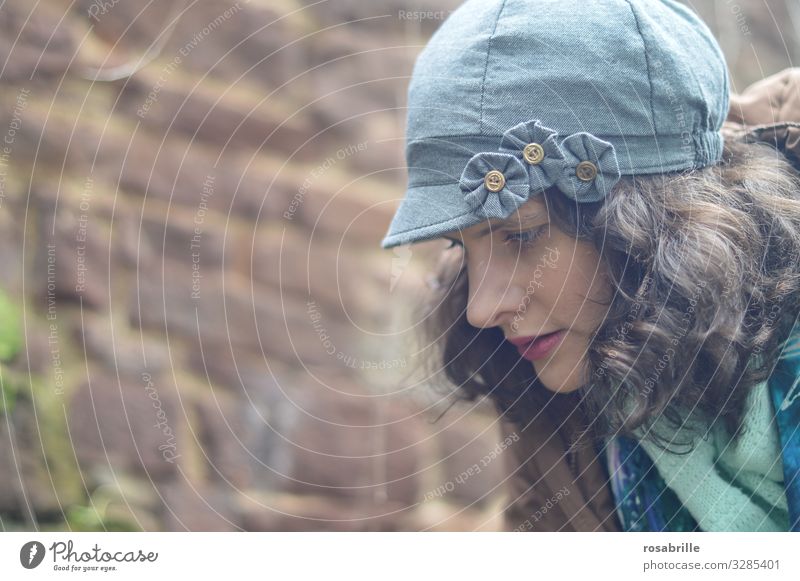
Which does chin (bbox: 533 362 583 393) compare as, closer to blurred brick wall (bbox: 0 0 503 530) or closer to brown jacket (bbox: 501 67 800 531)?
brown jacket (bbox: 501 67 800 531)

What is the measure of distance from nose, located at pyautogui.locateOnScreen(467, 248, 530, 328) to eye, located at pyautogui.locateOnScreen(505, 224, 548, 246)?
0.5 inches

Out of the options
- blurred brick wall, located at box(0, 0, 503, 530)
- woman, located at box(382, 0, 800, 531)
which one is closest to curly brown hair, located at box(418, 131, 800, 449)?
woman, located at box(382, 0, 800, 531)

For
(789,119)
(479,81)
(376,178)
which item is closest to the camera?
(479,81)

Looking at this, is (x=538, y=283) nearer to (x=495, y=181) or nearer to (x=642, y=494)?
(x=495, y=181)

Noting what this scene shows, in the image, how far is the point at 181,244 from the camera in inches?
29.0

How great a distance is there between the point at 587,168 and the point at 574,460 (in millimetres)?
254

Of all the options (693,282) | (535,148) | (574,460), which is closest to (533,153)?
(535,148)

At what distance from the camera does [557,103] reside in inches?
20.9

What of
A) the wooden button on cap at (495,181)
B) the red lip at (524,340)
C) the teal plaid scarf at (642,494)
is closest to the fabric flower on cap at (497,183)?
the wooden button on cap at (495,181)

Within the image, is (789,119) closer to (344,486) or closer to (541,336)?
(541,336)

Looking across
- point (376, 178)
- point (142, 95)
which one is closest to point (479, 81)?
point (376, 178)

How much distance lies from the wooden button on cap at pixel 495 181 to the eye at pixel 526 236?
1.5 inches

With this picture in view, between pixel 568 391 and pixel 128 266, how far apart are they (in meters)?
0.40

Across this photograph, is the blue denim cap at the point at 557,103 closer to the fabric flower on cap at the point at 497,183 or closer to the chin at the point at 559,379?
the fabric flower on cap at the point at 497,183
